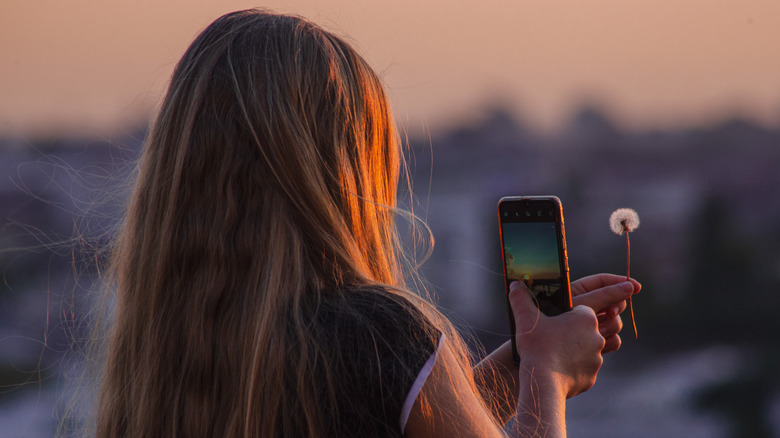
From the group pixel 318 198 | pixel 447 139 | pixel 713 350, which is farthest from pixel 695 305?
pixel 318 198

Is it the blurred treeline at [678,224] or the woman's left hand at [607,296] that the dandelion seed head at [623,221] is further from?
the blurred treeline at [678,224]

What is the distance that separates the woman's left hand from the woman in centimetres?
13

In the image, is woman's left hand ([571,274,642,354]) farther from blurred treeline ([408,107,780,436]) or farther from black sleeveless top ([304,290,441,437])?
blurred treeline ([408,107,780,436])

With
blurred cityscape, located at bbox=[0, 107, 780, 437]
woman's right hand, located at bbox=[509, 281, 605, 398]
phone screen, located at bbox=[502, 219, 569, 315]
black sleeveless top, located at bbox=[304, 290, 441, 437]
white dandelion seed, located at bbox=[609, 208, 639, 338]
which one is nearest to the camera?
black sleeveless top, located at bbox=[304, 290, 441, 437]

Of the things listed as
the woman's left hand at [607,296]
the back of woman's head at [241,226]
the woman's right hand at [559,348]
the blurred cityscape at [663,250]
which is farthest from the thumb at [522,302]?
the blurred cityscape at [663,250]

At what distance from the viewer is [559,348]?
0.72 meters

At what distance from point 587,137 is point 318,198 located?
3756 mm

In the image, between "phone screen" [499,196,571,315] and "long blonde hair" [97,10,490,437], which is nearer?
"long blonde hair" [97,10,490,437]

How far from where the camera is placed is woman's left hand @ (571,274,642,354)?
853 millimetres

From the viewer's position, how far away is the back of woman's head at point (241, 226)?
1.96ft

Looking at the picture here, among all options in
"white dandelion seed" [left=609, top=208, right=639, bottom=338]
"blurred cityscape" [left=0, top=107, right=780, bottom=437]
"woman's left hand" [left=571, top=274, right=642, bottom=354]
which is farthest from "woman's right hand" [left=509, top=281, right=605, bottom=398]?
"blurred cityscape" [left=0, top=107, right=780, bottom=437]

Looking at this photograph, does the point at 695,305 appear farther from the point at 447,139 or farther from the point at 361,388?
the point at 361,388

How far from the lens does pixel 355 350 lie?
0.57 m

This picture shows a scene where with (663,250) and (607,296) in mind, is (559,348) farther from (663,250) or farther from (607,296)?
(663,250)
